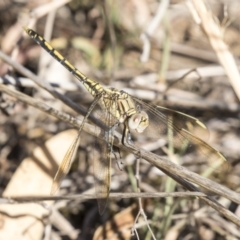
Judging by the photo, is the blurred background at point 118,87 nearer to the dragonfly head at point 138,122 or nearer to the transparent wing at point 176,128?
the transparent wing at point 176,128

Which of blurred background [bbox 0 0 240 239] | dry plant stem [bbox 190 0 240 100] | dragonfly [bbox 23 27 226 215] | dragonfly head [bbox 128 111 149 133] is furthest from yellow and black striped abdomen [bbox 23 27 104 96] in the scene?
dry plant stem [bbox 190 0 240 100]

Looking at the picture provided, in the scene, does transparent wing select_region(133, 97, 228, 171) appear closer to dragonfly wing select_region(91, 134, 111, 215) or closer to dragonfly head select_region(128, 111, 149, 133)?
dragonfly head select_region(128, 111, 149, 133)

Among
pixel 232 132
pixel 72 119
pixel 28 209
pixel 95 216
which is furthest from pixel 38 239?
pixel 232 132

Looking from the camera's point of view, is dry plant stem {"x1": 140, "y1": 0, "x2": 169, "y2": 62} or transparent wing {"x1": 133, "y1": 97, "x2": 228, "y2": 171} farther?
dry plant stem {"x1": 140, "y1": 0, "x2": 169, "y2": 62}

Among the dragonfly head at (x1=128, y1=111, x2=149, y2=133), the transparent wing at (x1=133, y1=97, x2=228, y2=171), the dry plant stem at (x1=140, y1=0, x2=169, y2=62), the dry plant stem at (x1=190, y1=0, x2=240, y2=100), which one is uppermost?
the dry plant stem at (x1=140, y1=0, x2=169, y2=62)

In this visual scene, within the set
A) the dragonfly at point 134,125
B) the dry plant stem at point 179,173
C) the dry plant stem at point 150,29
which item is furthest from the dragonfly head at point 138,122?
the dry plant stem at point 150,29

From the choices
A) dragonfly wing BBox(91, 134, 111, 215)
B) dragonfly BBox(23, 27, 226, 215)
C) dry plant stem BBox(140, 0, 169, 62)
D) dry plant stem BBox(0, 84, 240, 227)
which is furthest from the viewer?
dry plant stem BBox(140, 0, 169, 62)

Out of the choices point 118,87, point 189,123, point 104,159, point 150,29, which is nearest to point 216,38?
point 189,123

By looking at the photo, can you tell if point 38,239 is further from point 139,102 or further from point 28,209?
point 139,102
